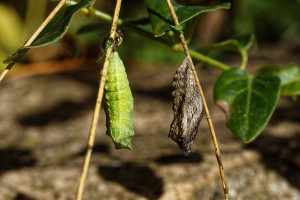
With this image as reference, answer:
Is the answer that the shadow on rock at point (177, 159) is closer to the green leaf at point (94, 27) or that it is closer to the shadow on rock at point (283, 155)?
the shadow on rock at point (283, 155)

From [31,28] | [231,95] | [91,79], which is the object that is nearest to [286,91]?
[231,95]

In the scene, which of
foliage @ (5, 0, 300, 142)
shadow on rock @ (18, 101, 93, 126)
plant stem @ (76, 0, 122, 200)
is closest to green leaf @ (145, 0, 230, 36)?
foliage @ (5, 0, 300, 142)

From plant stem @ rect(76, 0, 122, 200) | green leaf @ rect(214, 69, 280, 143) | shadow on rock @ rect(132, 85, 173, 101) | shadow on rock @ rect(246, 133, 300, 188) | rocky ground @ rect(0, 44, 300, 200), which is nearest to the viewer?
plant stem @ rect(76, 0, 122, 200)

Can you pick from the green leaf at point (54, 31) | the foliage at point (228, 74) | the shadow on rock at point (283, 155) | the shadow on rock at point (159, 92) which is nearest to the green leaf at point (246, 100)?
the foliage at point (228, 74)

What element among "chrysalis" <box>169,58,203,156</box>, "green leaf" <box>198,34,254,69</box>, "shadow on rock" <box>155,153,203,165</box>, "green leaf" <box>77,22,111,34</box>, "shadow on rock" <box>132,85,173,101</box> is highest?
"green leaf" <box>77,22,111,34</box>

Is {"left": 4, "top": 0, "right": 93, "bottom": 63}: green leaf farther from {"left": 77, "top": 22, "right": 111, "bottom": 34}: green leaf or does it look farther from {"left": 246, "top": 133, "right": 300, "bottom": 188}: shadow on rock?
{"left": 246, "top": 133, "right": 300, "bottom": 188}: shadow on rock

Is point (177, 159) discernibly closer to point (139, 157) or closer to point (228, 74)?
point (139, 157)
